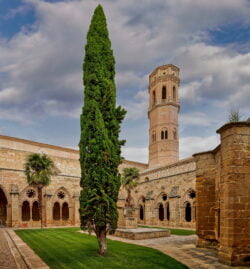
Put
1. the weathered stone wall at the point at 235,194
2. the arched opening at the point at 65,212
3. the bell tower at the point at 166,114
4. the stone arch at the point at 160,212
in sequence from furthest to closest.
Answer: the bell tower at the point at 166,114 < the arched opening at the point at 65,212 < the stone arch at the point at 160,212 < the weathered stone wall at the point at 235,194

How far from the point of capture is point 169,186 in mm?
30078

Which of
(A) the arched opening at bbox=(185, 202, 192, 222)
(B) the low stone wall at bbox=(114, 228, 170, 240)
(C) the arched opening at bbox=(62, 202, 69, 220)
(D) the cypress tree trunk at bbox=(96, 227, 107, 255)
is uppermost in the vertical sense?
(D) the cypress tree trunk at bbox=(96, 227, 107, 255)

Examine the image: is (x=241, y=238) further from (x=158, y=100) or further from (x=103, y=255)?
(x=158, y=100)

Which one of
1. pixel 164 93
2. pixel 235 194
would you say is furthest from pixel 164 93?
pixel 235 194

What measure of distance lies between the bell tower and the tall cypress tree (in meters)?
34.4

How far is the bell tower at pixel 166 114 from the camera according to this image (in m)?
45.1

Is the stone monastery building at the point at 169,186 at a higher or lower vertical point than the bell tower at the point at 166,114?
lower

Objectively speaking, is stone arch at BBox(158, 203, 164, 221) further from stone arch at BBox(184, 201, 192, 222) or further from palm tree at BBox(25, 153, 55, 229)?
palm tree at BBox(25, 153, 55, 229)

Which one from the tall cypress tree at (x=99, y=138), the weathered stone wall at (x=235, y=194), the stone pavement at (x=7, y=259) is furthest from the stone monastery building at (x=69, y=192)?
the weathered stone wall at (x=235, y=194)

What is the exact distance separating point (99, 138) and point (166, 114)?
36.1 meters

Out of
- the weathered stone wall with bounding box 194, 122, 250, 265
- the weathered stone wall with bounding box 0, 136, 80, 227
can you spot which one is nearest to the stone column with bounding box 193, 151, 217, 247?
the weathered stone wall with bounding box 194, 122, 250, 265

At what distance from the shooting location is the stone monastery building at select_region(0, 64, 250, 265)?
341 inches

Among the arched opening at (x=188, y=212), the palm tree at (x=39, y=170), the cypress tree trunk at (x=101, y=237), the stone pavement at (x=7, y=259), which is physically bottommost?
the arched opening at (x=188, y=212)

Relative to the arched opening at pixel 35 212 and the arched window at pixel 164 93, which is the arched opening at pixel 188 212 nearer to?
the arched opening at pixel 35 212
